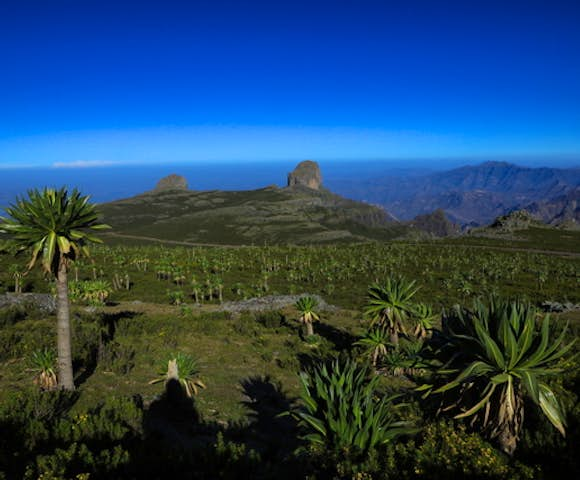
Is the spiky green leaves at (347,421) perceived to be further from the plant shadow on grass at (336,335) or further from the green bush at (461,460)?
the plant shadow on grass at (336,335)

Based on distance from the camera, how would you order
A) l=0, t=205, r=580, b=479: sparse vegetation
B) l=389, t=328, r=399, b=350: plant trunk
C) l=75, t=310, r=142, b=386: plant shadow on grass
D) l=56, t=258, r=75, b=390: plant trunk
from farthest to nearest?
l=389, t=328, r=399, b=350: plant trunk, l=75, t=310, r=142, b=386: plant shadow on grass, l=56, t=258, r=75, b=390: plant trunk, l=0, t=205, r=580, b=479: sparse vegetation

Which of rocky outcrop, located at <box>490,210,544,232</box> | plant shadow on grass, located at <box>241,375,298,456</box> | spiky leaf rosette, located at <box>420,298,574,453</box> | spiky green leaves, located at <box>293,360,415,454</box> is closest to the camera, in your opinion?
spiky leaf rosette, located at <box>420,298,574,453</box>

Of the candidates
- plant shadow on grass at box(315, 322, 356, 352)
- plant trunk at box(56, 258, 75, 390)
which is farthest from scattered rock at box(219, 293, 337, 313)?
plant trunk at box(56, 258, 75, 390)

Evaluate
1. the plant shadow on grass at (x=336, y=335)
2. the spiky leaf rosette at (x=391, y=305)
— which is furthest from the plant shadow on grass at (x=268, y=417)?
the plant shadow on grass at (x=336, y=335)

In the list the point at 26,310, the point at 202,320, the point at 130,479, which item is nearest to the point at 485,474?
the point at 130,479

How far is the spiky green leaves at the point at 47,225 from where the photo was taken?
11.1 m

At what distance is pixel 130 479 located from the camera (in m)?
7.03

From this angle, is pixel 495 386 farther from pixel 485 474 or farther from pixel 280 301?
pixel 280 301

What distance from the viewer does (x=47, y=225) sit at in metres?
11.3

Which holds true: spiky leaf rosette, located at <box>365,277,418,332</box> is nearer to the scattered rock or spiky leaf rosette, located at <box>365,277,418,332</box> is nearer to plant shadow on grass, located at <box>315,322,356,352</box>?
plant shadow on grass, located at <box>315,322,356,352</box>

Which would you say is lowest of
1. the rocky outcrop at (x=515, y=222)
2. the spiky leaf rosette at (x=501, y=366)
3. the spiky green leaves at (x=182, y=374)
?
the rocky outcrop at (x=515, y=222)

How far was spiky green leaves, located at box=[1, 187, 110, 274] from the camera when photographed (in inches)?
437

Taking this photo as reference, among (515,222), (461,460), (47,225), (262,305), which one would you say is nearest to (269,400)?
(461,460)

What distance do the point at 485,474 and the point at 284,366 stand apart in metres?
12.7
